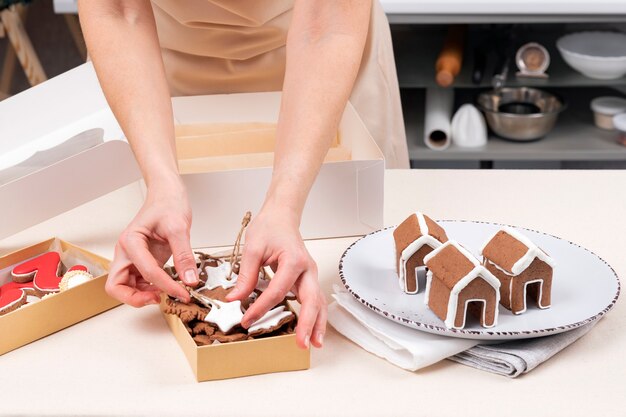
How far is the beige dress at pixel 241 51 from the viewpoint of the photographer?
1.72m

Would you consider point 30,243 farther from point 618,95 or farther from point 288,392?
point 618,95

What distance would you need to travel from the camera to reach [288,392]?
1.02 meters

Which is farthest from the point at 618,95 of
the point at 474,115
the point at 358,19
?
the point at 358,19

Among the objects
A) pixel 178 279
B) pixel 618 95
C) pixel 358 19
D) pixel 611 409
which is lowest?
pixel 618 95

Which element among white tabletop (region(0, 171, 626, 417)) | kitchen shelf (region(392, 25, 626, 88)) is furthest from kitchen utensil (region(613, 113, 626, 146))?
white tabletop (region(0, 171, 626, 417))

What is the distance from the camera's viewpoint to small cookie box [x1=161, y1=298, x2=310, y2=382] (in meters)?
1.02

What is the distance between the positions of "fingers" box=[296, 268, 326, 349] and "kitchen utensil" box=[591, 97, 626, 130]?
7.51 ft

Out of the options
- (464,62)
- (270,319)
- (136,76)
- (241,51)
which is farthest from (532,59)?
(270,319)

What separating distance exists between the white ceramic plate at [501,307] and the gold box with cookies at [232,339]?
0.40 ft

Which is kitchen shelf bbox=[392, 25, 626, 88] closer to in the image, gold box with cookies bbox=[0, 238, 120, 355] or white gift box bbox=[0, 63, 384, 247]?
white gift box bbox=[0, 63, 384, 247]

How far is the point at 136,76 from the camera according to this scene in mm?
1314

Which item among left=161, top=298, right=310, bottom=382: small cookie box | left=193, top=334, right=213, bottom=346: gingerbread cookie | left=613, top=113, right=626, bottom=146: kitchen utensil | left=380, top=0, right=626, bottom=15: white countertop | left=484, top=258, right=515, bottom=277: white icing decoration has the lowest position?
left=613, top=113, right=626, bottom=146: kitchen utensil

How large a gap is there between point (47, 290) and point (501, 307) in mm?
585

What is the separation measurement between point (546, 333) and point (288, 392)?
1.00 feet
